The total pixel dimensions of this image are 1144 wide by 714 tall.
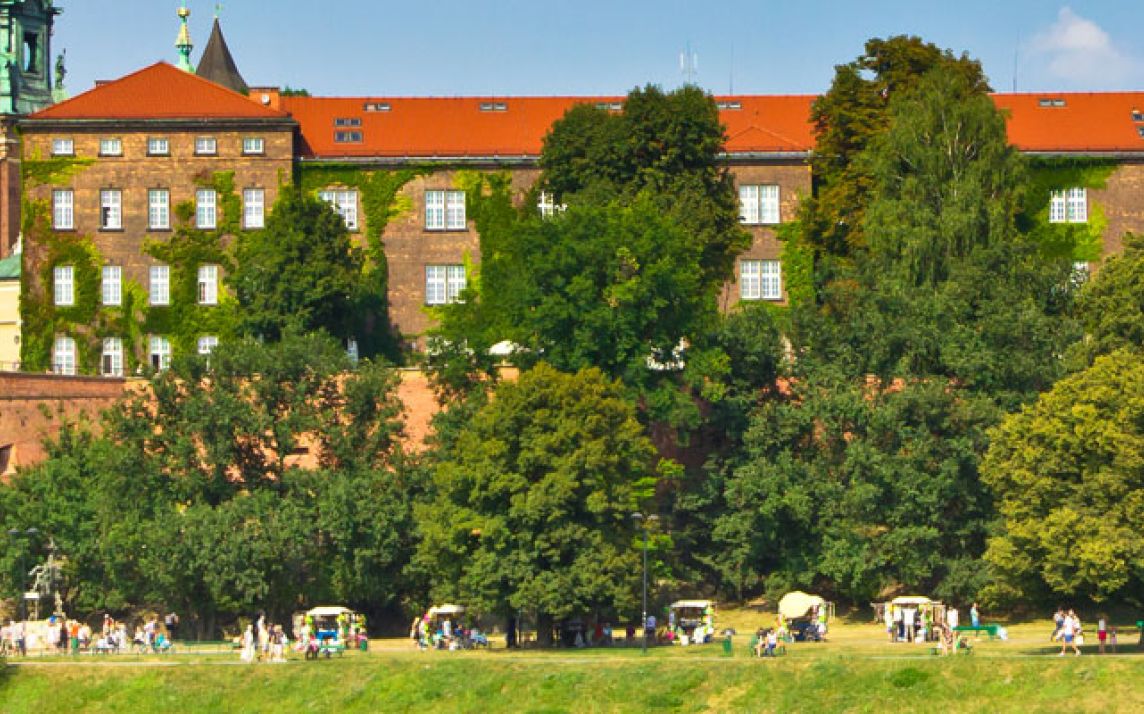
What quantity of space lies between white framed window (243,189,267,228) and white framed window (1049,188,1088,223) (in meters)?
27.4

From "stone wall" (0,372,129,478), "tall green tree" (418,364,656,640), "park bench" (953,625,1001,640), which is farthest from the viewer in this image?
"stone wall" (0,372,129,478)

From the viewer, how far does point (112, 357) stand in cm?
9294

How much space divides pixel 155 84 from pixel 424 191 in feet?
33.7

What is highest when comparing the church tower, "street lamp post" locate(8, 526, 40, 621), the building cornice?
the church tower

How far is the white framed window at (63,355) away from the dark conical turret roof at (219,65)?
2242 centimetres

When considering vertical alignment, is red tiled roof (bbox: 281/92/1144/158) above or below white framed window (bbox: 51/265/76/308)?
above

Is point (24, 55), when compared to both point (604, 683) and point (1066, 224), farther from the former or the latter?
point (604, 683)

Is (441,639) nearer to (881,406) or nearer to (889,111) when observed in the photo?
(881,406)

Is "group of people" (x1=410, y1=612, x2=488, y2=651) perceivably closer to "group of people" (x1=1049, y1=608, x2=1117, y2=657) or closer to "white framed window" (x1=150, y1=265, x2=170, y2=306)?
"group of people" (x1=1049, y1=608, x2=1117, y2=657)

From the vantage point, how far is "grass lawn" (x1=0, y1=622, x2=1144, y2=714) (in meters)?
58.0

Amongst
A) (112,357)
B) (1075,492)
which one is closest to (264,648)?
(1075,492)

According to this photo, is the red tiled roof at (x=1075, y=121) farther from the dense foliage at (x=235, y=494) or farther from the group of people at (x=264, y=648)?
the group of people at (x=264, y=648)

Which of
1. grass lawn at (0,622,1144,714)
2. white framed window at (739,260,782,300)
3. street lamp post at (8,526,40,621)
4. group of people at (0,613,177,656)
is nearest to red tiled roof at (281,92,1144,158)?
white framed window at (739,260,782,300)

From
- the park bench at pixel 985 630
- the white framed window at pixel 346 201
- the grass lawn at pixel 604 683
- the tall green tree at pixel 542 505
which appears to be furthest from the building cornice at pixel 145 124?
the park bench at pixel 985 630
